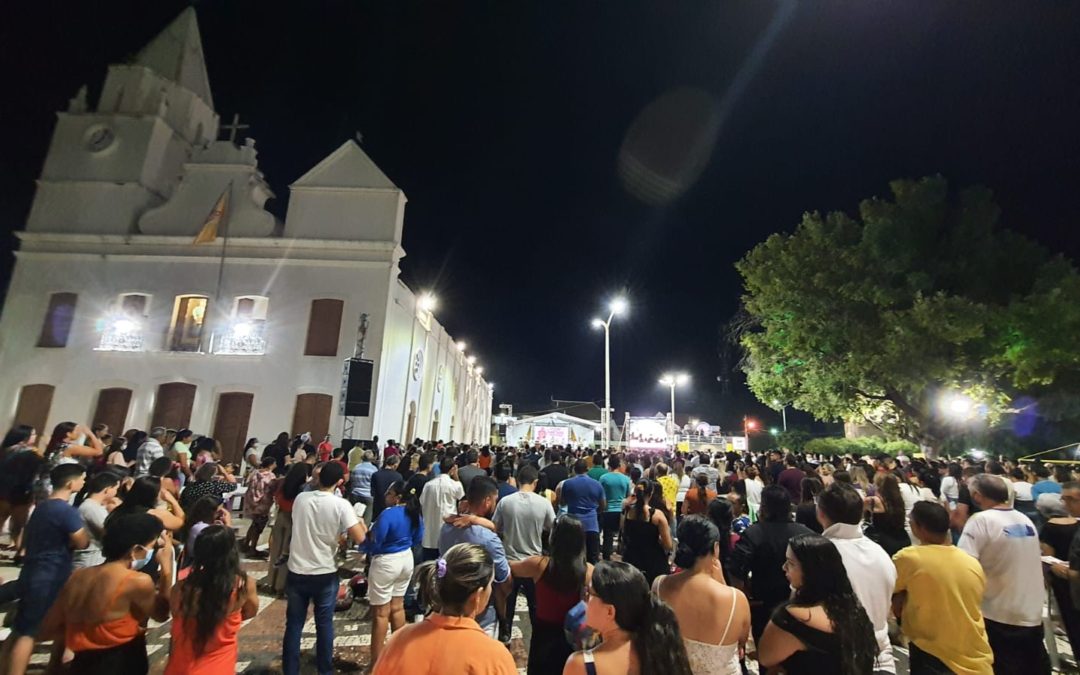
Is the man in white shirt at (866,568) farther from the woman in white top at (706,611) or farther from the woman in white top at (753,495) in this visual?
the woman in white top at (753,495)

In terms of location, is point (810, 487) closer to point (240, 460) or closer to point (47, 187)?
point (240, 460)

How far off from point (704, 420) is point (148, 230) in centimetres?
6608

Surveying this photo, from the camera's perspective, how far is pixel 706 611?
→ 2.72 m

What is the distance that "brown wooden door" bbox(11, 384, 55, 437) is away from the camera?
18.5m

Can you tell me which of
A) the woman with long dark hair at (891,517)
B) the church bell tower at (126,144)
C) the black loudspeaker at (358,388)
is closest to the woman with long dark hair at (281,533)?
the woman with long dark hair at (891,517)

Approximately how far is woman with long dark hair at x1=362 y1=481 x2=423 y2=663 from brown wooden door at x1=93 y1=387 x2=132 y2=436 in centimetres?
1898

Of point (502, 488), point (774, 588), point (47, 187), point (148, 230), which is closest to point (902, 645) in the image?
point (774, 588)

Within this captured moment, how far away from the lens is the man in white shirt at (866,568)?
310 cm

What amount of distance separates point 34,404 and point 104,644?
22.7 metres

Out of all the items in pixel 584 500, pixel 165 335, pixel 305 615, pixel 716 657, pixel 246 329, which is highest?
pixel 246 329

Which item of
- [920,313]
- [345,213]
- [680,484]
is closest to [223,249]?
[345,213]

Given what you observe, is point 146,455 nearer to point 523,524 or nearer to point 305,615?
point 305,615

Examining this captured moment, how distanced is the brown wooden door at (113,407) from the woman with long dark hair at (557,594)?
2112 centimetres

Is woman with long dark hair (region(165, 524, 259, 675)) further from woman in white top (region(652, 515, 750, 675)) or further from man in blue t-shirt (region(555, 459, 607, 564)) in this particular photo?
man in blue t-shirt (region(555, 459, 607, 564))
